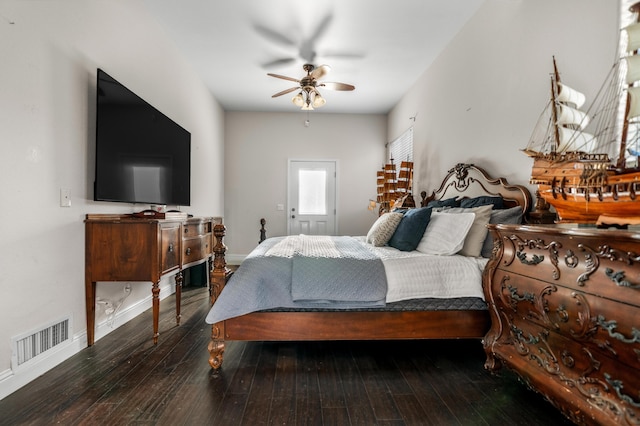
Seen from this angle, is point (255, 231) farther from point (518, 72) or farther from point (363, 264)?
point (518, 72)

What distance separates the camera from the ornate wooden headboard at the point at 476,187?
243 centimetres

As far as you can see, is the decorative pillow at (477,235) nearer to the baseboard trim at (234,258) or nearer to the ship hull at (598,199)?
the ship hull at (598,199)

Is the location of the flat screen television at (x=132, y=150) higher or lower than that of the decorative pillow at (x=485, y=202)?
higher

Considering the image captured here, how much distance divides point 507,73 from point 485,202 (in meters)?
1.06

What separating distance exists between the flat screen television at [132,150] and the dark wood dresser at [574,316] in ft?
8.36

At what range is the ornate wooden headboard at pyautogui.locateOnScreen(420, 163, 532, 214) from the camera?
243 centimetres

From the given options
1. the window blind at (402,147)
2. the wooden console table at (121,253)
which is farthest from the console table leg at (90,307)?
the window blind at (402,147)

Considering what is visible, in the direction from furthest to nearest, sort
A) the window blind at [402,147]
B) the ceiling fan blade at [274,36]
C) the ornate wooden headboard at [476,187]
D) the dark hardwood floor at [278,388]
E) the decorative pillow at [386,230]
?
1. the window blind at [402,147]
2. the ceiling fan blade at [274,36]
3. the decorative pillow at [386,230]
4. the ornate wooden headboard at [476,187]
5. the dark hardwood floor at [278,388]

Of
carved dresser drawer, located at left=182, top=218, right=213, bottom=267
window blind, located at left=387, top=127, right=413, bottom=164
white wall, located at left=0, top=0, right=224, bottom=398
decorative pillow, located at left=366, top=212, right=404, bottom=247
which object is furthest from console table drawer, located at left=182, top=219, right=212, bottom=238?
window blind, located at left=387, top=127, right=413, bottom=164

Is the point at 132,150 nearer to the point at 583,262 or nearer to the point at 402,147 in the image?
Result: the point at 583,262

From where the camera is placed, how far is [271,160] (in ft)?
20.1

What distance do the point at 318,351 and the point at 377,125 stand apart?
488 centimetres

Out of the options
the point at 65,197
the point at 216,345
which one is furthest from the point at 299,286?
the point at 65,197

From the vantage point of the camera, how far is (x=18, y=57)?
173 cm
